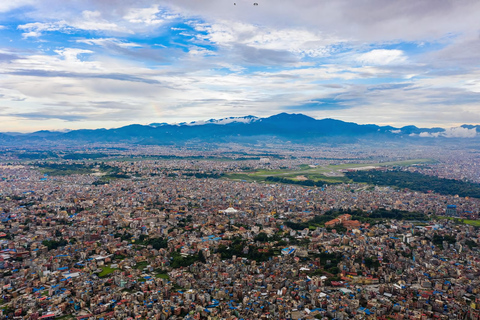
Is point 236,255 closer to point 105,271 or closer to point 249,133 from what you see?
point 105,271

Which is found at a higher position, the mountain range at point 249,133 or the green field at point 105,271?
the mountain range at point 249,133

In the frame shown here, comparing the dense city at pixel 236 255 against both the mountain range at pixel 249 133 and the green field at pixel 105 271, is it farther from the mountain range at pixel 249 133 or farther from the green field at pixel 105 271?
the mountain range at pixel 249 133

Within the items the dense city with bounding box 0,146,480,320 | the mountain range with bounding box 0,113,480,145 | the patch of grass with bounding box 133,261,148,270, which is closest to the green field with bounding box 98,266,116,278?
the dense city with bounding box 0,146,480,320

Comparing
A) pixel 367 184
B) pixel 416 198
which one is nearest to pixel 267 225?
pixel 416 198

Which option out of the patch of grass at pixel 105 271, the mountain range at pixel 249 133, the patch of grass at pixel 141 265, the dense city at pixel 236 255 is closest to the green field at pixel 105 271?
the patch of grass at pixel 105 271

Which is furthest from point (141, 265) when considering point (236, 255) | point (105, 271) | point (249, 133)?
point (249, 133)
